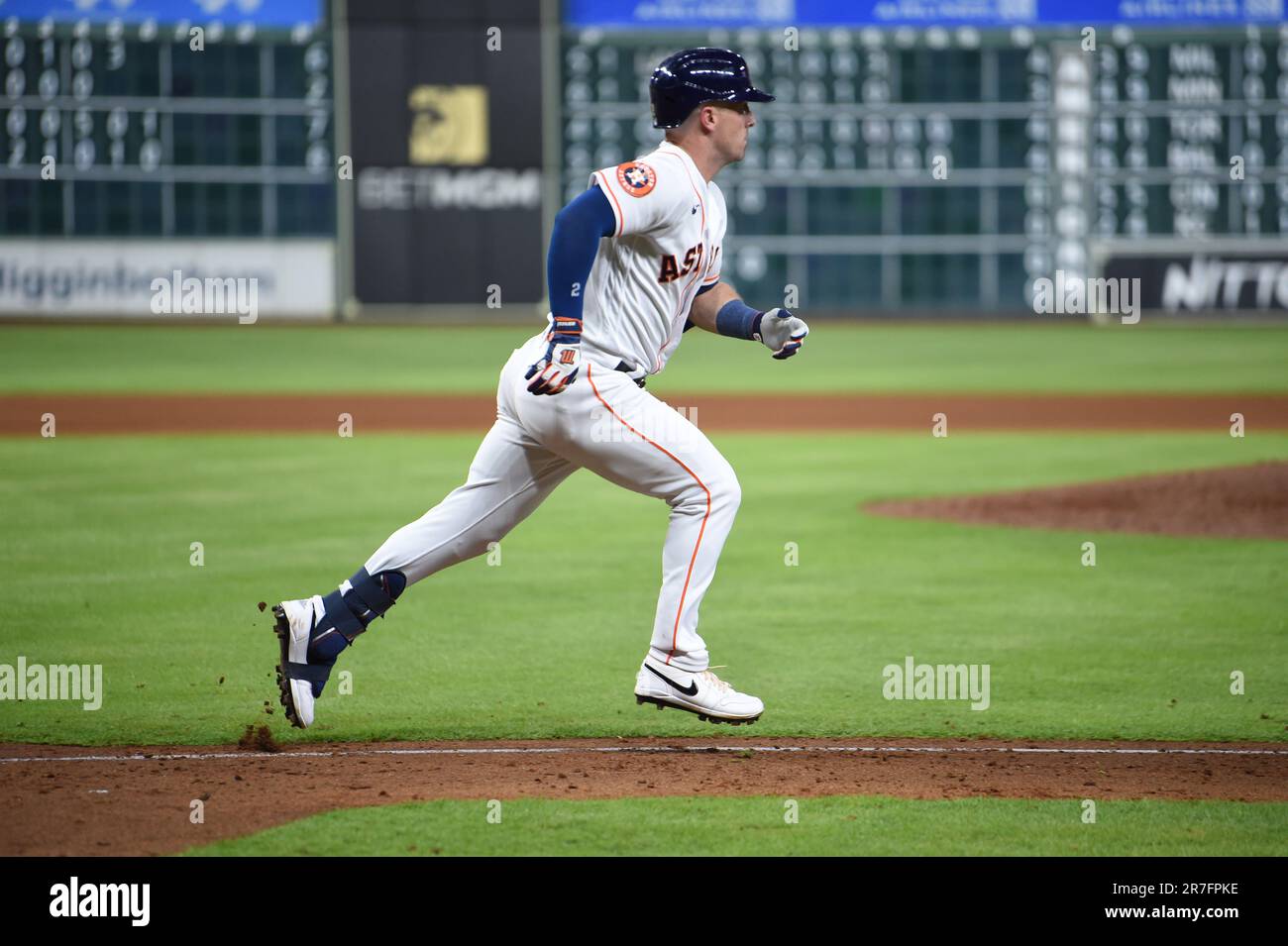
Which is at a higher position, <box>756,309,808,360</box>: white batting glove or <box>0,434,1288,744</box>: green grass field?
<box>756,309,808,360</box>: white batting glove

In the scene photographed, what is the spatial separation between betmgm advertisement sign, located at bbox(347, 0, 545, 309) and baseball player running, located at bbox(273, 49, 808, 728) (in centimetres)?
2237

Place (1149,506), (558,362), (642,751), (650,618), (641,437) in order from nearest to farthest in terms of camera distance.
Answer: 1. (558,362)
2. (641,437)
3. (642,751)
4. (650,618)
5. (1149,506)

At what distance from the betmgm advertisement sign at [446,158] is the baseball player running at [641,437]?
881 inches

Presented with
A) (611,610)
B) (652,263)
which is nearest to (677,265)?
(652,263)

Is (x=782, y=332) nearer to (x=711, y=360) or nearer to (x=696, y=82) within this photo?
(x=696, y=82)

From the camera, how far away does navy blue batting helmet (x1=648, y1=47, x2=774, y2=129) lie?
16.8 feet

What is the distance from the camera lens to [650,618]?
7422 millimetres

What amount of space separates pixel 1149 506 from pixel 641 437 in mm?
6254

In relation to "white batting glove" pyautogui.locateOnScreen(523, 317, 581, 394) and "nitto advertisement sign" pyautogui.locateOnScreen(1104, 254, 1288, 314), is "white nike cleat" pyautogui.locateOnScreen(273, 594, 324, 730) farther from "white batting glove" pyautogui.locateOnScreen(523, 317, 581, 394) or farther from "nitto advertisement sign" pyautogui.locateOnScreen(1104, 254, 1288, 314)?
"nitto advertisement sign" pyautogui.locateOnScreen(1104, 254, 1288, 314)

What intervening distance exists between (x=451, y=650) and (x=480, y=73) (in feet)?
71.6

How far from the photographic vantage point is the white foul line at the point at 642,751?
5078mm

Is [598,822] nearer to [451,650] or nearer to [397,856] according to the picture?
[397,856]

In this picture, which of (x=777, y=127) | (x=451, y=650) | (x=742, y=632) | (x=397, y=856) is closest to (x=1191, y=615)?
(x=742, y=632)

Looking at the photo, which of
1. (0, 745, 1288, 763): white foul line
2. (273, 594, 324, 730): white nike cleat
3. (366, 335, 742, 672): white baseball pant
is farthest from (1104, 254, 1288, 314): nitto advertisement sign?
(273, 594, 324, 730): white nike cleat
